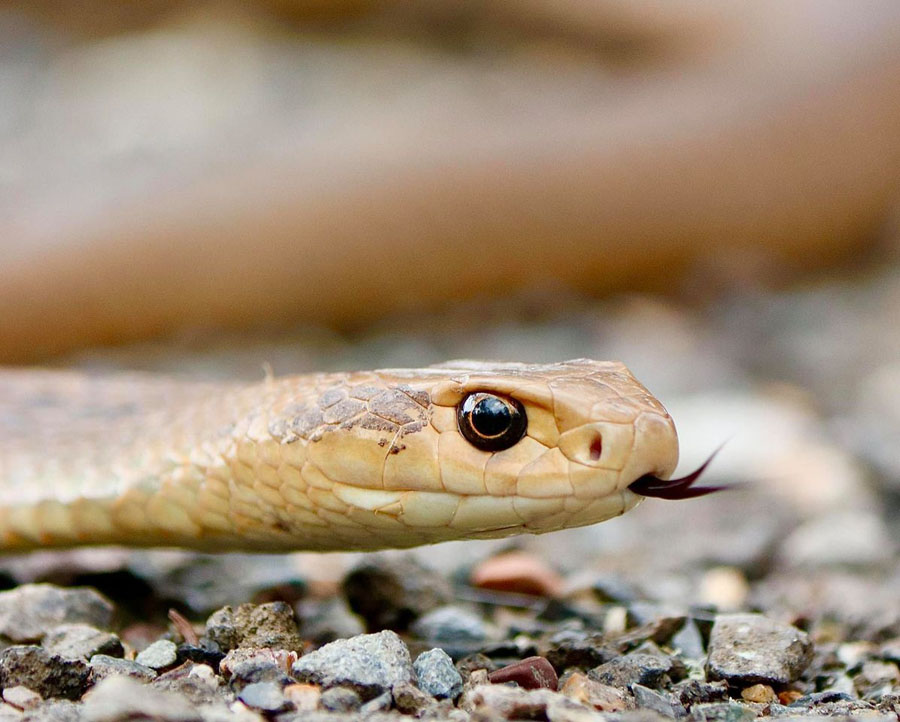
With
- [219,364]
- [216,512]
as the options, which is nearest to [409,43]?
[219,364]

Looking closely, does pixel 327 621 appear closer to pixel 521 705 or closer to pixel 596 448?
pixel 596 448

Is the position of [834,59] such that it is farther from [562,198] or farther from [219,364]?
[219,364]

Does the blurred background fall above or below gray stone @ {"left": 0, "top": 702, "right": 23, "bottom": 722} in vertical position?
above

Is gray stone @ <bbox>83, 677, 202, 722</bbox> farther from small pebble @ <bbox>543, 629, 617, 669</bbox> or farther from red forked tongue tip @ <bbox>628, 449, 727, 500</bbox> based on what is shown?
red forked tongue tip @ <bbox>628, 449, 727, 500</bbox>

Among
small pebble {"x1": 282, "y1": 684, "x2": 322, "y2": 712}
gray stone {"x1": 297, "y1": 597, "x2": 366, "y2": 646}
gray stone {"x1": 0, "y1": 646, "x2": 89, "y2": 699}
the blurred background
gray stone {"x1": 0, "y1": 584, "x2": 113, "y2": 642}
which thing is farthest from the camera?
the blurred background

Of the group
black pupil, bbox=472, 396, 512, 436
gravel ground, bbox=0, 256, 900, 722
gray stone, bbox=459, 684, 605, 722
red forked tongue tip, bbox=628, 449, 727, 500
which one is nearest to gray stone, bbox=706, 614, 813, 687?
gravel ground, bbox=0, 256, 900, 722

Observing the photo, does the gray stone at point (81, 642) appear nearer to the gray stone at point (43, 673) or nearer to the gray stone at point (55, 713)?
the gray stone at point (43, 673)
